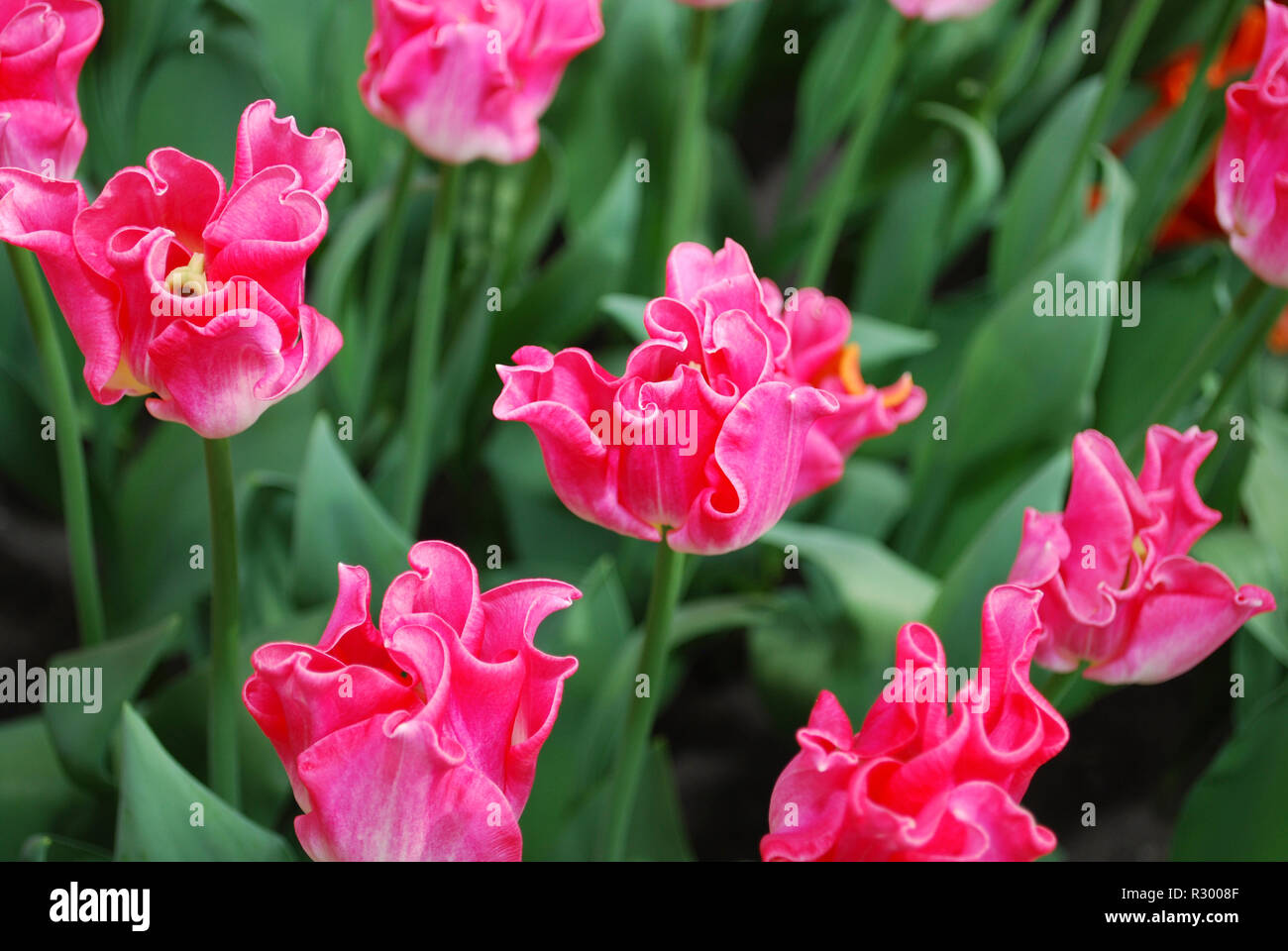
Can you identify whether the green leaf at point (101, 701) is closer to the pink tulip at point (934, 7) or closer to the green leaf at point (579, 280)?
the green leaf at point (579, 280)

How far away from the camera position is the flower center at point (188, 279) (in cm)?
36

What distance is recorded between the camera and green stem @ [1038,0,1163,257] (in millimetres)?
741

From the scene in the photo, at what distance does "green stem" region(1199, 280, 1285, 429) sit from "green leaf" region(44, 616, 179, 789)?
0.51m

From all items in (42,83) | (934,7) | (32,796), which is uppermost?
(934,7)

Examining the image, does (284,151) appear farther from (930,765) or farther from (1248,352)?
(1248,352)

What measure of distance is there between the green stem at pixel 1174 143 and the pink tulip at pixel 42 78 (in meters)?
0.64

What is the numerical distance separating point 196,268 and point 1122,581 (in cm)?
32

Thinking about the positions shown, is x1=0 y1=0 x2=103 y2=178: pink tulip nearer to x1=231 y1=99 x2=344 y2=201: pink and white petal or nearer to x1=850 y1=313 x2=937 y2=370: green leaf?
x1=231 y1=99 x2=344 y2=201: pink and white petal

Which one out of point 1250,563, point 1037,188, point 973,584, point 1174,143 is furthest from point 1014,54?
point 973,584

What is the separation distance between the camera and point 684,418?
0.36 metres

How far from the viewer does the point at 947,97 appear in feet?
3.56

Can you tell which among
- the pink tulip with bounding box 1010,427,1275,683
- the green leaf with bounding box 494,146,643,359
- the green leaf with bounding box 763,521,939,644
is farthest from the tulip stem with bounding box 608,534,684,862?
the green leaf with bounding box 494,146,643,359

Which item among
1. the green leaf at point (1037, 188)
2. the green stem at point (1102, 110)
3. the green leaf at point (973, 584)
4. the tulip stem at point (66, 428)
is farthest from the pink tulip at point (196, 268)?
the green leaf at point (1037, 188)
